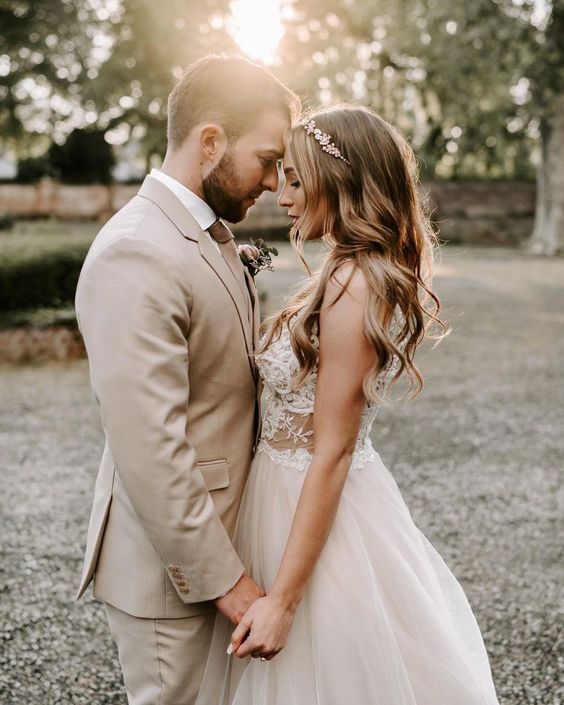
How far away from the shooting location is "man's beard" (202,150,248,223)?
233 cm

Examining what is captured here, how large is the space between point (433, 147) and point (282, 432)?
30811mm

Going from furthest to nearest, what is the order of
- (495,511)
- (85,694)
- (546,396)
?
1. (546,396)
2. (495,511)
3. (85,694)

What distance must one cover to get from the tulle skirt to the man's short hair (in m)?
1.00

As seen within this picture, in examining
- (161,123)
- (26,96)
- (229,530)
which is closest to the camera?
(229,530)

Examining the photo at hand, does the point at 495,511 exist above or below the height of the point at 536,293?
above

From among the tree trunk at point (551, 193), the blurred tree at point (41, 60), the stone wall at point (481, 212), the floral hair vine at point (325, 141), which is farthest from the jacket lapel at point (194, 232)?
the stone wall at point (481, 212)

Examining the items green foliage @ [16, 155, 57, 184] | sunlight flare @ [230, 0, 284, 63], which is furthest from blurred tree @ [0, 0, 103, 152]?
sunlight flare @ [230, 0, 284, 63]

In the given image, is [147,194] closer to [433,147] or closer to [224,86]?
[224,86]

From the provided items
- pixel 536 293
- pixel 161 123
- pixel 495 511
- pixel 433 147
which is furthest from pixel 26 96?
pixel 495 511

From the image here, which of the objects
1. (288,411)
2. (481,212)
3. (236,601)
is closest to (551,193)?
(481,212)

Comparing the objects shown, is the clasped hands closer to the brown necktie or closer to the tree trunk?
the brown necktie

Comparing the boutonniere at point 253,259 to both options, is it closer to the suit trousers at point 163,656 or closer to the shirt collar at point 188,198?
the shirt collar at point 188,198

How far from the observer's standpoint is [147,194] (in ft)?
7.38

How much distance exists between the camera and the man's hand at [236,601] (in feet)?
6.98
